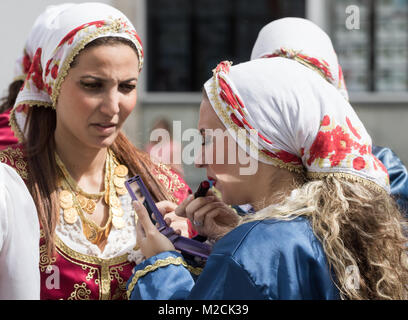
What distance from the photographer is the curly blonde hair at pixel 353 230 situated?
1.64m

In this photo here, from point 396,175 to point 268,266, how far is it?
4.48 ft

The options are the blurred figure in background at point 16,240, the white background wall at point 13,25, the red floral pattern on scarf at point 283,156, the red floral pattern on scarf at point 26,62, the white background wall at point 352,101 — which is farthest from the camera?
the white background wall at point 352,101

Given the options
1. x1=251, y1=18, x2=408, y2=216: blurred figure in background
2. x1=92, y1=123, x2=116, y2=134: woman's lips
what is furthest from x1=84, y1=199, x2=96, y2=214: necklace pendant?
x1=251, y1=18, x2=408, y2=216: blurred figure in background

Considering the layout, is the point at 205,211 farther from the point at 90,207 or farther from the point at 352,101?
the point at 352,101

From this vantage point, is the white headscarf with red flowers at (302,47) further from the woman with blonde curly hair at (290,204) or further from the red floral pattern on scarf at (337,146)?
the red floral pattern on scarf at (337,146)

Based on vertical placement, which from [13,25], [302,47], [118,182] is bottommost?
[118,182]

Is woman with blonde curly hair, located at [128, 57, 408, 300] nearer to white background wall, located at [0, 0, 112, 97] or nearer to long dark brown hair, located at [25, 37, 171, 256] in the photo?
long dark brown hair, located at [25, 37, 171, 256]

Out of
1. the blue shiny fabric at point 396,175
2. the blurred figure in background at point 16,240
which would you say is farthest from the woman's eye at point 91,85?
the blue shiny fabric at point 396,175

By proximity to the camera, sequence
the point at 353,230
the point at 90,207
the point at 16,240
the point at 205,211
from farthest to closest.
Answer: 1. the point at 90,207
2. the point at 205,211
3. the point at 353,230
4. the point at 16,240

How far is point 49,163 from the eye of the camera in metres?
2.26

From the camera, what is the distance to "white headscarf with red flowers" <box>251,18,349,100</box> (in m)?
2.77

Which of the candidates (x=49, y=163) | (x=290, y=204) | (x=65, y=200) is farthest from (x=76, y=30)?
(x=290, y=204)
